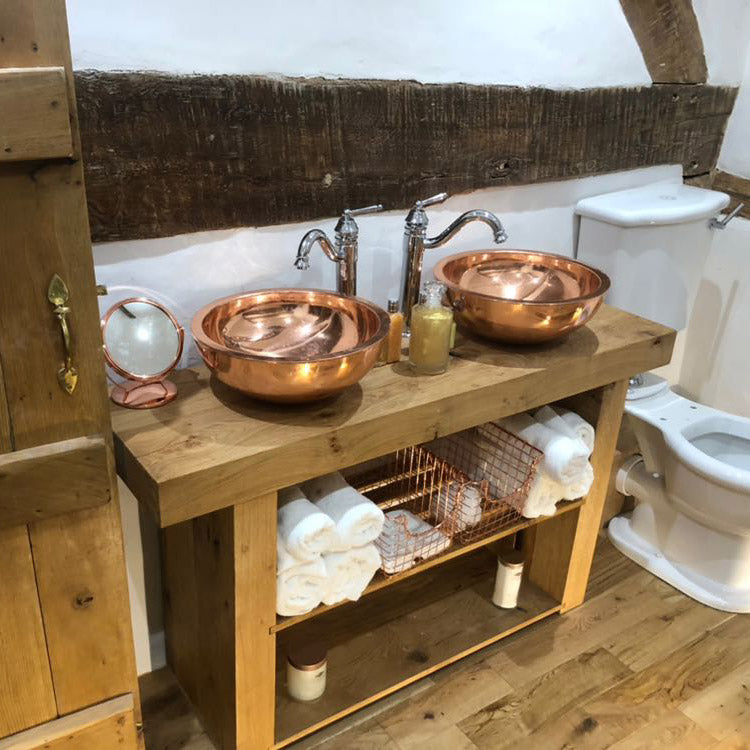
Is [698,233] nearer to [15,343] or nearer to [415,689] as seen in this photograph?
[415,689]

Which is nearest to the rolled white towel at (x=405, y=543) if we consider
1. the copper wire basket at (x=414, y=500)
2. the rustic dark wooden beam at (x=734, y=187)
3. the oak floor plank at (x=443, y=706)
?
the copper wire basket at (x=414, y=500)

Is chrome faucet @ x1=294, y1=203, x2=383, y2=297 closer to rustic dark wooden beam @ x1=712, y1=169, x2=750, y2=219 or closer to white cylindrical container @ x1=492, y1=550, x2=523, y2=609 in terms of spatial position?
white cylindrical container @ x1=492, y1=550, x2=523, y2=609

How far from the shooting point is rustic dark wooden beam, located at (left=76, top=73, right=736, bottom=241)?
141cm

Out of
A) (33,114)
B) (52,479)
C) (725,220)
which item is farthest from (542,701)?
(33,114)

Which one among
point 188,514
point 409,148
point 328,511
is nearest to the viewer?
point 188,514

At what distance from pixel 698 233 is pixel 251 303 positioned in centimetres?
131

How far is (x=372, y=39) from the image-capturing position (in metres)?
1.62

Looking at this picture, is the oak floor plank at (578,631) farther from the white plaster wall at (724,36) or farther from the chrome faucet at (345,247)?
the white plaster wall at (724,36)

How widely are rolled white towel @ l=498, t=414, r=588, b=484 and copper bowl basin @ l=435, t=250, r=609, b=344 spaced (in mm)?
220

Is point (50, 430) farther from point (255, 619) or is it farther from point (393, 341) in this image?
point (393, 341)

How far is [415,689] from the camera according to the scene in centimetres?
185

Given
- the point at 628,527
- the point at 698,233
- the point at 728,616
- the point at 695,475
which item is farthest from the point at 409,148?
the point at 728,616

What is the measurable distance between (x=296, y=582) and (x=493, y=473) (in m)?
0.58

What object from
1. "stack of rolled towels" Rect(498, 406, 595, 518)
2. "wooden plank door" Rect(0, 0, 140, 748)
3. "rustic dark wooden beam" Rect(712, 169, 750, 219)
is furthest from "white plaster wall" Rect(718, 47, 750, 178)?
"wooden plank door" Rect(0, 0, 140, 748)
